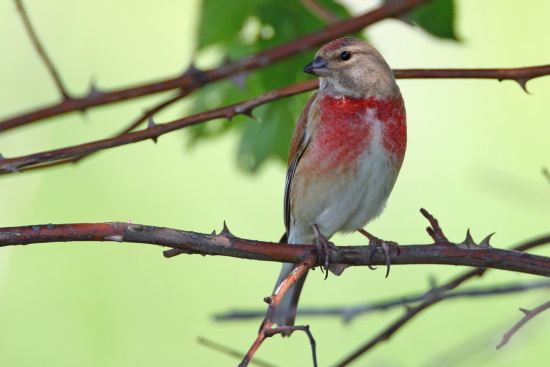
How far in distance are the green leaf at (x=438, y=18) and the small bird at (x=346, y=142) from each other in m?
0.57

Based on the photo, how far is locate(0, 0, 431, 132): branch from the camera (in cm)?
367

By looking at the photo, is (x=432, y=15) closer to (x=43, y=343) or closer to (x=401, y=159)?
(x=401, y=159)

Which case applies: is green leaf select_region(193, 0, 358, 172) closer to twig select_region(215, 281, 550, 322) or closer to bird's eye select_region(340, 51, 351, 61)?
bird's eye select_region(340, 51, 351, 61)

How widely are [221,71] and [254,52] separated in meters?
0.44

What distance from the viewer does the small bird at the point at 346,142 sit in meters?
4.41

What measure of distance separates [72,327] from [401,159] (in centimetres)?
275

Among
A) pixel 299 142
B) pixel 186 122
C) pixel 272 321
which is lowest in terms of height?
pixel 272 321

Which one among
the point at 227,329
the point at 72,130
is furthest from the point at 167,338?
the point at 72,130

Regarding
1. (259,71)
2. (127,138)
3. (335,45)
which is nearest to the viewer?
(127,138)

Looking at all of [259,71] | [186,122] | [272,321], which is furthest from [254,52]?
[272,321]

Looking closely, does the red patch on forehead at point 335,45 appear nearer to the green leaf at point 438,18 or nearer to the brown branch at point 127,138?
the green leaf at point 438,18

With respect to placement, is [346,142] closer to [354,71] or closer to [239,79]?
[354,71]

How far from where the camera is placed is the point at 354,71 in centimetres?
462

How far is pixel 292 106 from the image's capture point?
14.3 feet
